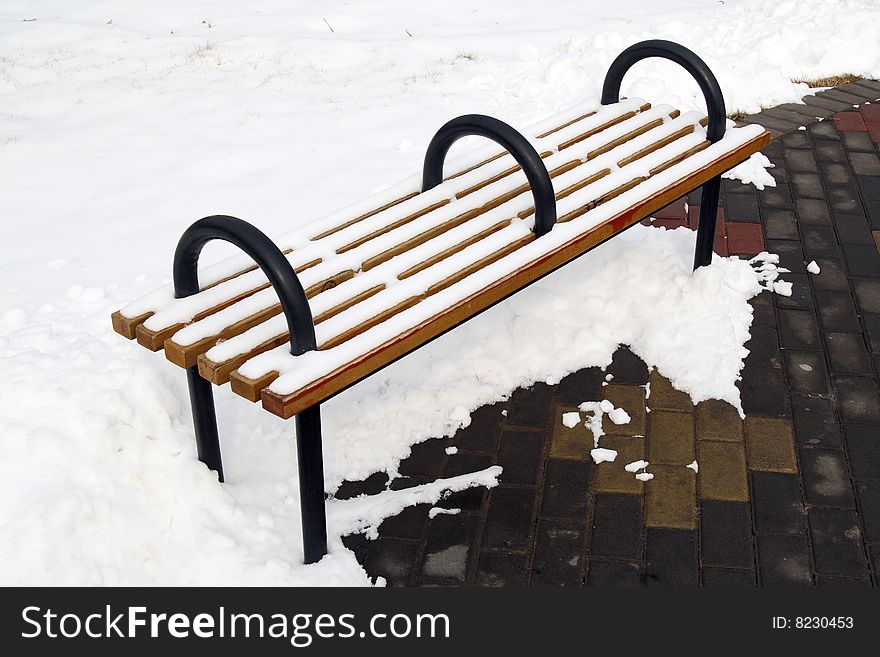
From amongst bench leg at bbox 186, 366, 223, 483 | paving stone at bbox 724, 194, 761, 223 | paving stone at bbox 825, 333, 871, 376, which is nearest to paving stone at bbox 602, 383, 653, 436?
paving stone at bbox 825, 333, 871, 376

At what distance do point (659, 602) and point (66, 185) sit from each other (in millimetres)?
3507

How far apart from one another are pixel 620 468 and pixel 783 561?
0.61m

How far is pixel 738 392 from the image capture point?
3824 millimetres

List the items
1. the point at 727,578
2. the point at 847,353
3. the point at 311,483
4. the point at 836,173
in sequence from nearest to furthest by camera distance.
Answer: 1. the point at 311,483
2. the point at 727,578
3. the point at 847,353
4. the point at 836,173

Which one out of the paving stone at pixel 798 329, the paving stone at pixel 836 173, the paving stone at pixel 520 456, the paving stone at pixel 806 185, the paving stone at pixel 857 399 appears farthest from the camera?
the paving stone at pixel 836 173

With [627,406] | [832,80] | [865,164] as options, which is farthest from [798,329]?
[832,80]

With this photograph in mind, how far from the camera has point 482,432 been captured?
369 cm

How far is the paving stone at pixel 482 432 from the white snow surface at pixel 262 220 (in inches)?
1.8

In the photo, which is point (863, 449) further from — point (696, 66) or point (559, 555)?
point (696, 66)

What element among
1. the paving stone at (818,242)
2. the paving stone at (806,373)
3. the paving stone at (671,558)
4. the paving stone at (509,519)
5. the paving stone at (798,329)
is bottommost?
the paving stone at (671,558)

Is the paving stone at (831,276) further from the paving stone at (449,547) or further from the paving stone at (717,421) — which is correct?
the paving stone at (449,547)

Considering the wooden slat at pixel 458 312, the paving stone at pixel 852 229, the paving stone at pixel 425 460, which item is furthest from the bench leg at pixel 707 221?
the paving stone at pixel 425 460

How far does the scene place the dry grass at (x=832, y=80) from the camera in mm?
6301

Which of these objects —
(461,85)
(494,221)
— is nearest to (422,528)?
(494,221)
